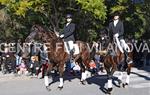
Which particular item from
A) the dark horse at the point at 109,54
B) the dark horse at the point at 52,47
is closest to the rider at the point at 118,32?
the dark horse at the point at 109,54

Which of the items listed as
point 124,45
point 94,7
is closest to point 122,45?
point 124,45

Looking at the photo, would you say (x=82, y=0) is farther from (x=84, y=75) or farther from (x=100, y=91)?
(x=100, y=91)

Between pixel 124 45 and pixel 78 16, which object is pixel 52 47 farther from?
pixel 78 16

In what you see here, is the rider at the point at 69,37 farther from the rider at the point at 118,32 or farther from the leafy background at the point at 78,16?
the leafy background at the point at 78,16

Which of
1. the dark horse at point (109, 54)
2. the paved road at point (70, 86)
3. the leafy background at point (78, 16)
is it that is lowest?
the paved road at point (70, 86)

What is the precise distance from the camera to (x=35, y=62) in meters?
17.8

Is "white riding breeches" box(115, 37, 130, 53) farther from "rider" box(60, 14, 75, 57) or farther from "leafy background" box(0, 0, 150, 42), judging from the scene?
"leafy background" box(0, 0, 150, 42)

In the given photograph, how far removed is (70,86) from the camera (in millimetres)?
14875

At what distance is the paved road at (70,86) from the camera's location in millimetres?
13672

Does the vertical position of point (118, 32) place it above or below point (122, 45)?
above

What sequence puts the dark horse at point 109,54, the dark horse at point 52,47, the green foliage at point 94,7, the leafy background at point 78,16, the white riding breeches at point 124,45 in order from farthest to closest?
the leafy background at point 78,16, the green foliage at point 94,7, the white riding breeches at point 124,45, the dark horse at point 52,47, the dark horse at point 109,54

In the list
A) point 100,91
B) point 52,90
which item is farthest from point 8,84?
point 100,91

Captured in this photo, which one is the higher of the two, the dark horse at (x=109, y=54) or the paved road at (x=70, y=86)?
the dark horse at (x=109, y=54)

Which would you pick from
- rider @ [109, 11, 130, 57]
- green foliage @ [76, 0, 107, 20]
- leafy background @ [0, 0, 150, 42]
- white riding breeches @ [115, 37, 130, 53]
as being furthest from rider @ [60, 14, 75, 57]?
leafy background @ [0, 0, 150, 42]
